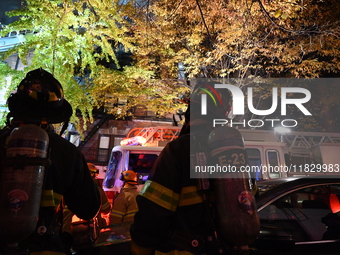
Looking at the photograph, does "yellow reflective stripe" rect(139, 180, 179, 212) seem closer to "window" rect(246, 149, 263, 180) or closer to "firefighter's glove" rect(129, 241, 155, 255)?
"firefighter's glove" rect(129, 241, 155, 255)

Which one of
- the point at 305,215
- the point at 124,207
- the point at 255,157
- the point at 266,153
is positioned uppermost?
the point at 266,153

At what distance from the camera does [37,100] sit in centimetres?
180

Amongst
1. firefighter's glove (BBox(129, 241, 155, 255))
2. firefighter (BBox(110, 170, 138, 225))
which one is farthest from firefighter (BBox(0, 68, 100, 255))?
firefighter (BBox(110, 170, 138, 225))

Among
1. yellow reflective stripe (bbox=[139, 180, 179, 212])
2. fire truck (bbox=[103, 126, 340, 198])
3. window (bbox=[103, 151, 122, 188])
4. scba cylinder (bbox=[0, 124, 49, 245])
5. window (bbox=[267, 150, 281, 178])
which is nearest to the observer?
scba cylinder (bbox=[0, 124, 49, 245])

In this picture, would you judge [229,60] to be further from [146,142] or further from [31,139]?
[31,139]

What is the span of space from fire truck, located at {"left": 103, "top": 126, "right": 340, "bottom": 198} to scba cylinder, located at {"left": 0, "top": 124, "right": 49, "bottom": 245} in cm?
653

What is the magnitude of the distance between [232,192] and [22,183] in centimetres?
121

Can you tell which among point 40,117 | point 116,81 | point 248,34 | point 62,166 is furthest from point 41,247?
point 248,34

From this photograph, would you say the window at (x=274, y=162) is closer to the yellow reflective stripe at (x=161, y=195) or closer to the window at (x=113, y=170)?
the window at (x=113, y=170)

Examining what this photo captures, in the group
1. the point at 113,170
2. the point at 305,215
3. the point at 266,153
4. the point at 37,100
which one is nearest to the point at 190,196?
the point at 37,100

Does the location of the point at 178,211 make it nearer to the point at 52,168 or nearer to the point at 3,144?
the point at 52,168

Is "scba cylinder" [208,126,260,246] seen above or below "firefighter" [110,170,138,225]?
above

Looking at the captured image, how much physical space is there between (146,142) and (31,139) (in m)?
7.43

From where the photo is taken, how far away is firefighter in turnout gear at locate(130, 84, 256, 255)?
63.3 inches
